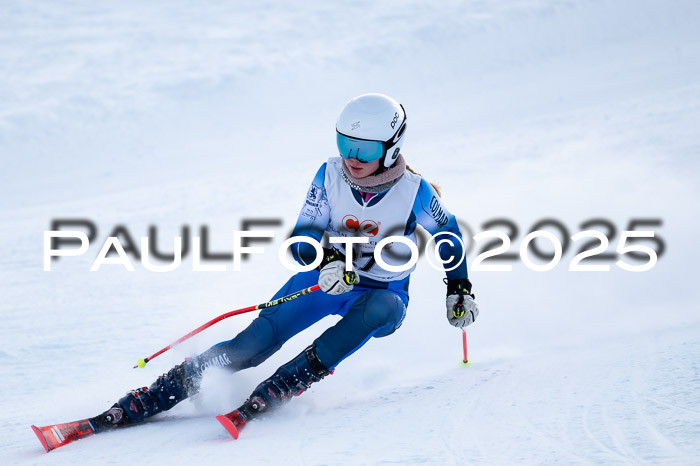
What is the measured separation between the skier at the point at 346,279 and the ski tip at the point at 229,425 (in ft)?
0.21

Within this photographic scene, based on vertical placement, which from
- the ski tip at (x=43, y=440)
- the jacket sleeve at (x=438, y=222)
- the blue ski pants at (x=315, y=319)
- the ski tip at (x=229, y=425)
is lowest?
the ski tip at (x=43, y=440)

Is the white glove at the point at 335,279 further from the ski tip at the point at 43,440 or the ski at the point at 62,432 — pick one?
the ski tip at the point at 43,440

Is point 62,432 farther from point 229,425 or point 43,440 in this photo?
point 229,425

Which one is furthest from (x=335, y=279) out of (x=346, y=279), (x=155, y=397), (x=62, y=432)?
(x=62, y=432)

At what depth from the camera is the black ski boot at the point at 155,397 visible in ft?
12.0

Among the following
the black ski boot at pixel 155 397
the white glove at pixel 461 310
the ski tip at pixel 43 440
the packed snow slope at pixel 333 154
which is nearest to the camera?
the ski tip at pixel 43 440

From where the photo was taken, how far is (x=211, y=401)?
3.91 m

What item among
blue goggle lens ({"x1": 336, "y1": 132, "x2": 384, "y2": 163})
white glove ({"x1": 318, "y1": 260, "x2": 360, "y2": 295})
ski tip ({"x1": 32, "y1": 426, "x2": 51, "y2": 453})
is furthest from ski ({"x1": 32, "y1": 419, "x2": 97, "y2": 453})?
blue goggle lens ({"x1": 336, "y1": 132, "x2": 384, "y2": 163})

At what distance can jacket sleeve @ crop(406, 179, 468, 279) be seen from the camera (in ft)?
13.1

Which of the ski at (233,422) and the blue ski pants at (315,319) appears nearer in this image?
the ski at (233,422)

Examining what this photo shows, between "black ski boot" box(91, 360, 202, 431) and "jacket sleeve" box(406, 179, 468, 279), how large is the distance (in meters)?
1.29

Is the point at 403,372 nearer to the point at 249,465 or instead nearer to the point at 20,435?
the point at 249,465

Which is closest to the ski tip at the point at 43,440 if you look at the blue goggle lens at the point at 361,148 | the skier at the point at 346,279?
the skier at the point at 346,279

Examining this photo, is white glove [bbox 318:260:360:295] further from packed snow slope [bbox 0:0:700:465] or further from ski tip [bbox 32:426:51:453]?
ski tip [bbox 32:426:51:453]
